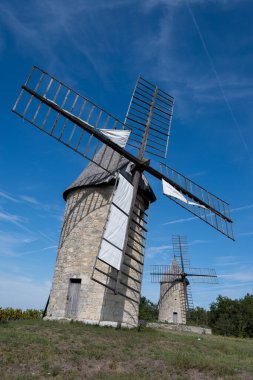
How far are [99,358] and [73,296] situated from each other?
177 inches

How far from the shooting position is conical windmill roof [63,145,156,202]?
12617mm

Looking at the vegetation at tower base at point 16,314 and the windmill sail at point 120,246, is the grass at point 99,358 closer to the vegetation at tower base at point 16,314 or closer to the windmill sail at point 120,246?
the windmill sail at point 120,246

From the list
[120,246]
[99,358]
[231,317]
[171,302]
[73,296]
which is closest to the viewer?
[99,358]

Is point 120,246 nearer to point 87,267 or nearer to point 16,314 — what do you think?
point 87,267

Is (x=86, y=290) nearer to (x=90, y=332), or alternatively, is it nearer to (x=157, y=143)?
(x=90, y=332)

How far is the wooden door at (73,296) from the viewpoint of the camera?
11.4 m

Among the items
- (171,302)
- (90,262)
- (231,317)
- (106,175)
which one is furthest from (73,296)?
(231,317)

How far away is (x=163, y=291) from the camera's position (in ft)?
88.4

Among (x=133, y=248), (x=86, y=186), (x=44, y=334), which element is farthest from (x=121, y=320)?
(x=86, y=186)

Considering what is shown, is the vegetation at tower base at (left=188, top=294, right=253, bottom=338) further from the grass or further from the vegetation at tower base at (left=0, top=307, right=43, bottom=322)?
the grass

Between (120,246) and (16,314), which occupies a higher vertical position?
(120,246)

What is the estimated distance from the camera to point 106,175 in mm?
12797

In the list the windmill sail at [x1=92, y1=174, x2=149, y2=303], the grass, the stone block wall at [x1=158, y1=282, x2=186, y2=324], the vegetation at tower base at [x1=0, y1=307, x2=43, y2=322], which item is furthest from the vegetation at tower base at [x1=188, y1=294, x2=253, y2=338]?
the grass

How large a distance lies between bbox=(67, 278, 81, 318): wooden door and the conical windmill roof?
3.63 meters
